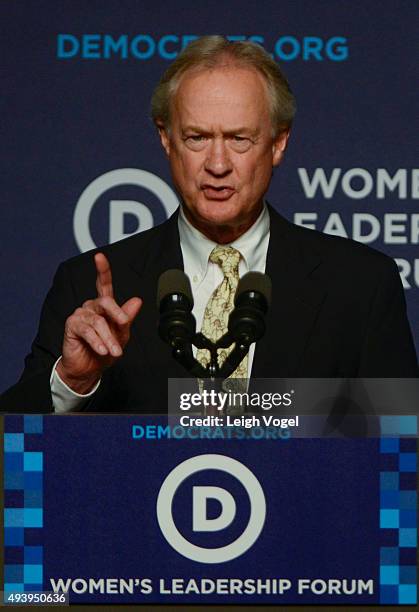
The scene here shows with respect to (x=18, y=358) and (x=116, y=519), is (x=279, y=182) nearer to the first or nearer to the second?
(x=18, y=358)

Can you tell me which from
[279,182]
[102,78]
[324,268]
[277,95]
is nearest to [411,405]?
[324,268]

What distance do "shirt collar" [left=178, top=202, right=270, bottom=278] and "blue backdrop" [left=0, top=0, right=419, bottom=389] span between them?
0.83 metres

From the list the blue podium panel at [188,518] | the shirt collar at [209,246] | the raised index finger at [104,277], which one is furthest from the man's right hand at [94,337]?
the shirt collar at [209,246]

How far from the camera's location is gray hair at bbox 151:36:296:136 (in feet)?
6.87

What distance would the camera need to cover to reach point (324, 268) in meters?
2.17

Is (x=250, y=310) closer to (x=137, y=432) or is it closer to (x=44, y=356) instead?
(x=137, y=432)

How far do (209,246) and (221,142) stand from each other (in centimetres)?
21

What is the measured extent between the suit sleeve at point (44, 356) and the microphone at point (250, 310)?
1.32 ft

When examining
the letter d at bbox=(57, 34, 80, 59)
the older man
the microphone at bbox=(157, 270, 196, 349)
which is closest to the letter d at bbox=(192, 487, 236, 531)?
the microphone at bbox=(157, 270, 196, 349)

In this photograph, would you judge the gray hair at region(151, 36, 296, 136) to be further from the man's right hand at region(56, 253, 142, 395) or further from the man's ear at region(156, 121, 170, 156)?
the man's right hand at region(56, 253, 142, 395)

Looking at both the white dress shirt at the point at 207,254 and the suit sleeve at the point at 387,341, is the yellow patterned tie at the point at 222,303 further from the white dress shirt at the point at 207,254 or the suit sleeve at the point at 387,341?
the suit sleeve at the point at 387,341

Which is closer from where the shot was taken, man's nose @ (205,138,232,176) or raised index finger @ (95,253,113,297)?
raised index finger @ (95,253,113,297)

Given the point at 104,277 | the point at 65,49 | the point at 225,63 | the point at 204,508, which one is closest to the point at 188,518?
the point at 204,508

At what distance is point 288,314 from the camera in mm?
2072
